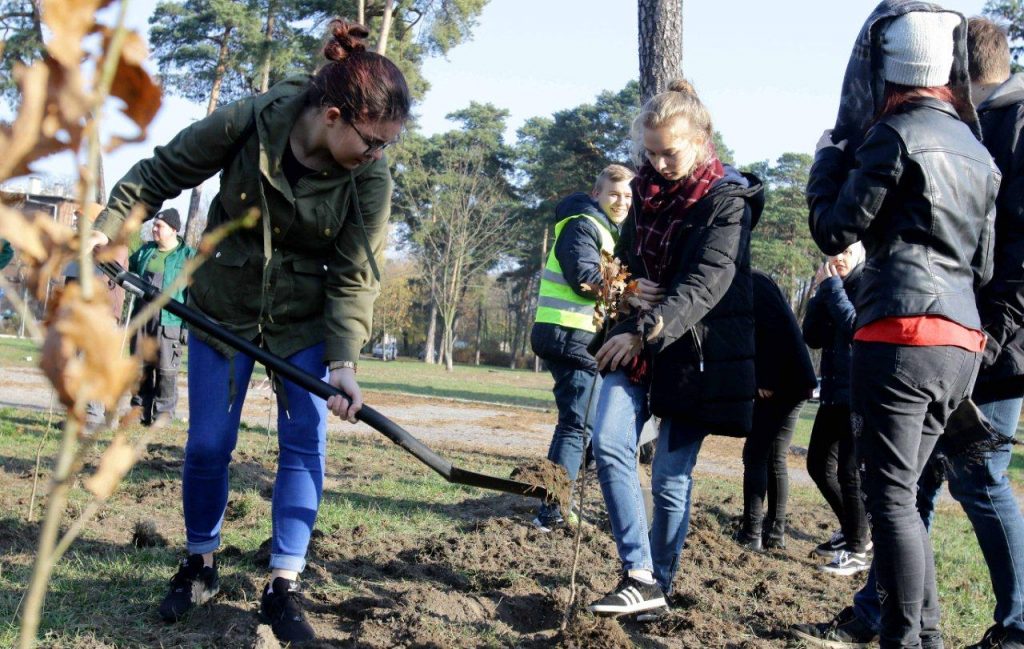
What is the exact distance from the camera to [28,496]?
496 cm

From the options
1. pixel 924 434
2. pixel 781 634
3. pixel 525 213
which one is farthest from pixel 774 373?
pixel 525 213

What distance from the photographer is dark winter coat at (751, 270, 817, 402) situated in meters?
4.85

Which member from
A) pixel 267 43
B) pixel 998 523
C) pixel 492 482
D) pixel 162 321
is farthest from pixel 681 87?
pixel 267 43

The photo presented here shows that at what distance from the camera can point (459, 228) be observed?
42.0m

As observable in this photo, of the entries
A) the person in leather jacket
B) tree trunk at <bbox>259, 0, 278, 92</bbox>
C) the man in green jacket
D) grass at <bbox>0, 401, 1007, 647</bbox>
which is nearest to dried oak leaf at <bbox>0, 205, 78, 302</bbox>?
grass at <bbox>0, 401, 1007, 647</bbox>

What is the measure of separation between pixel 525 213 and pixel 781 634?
44848 millimetres

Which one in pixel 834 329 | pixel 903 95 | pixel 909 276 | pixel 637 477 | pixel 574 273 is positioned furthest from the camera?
pixel 834 329

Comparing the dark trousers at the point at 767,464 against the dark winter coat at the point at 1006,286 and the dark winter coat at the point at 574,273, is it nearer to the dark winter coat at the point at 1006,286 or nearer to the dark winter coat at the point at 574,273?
the dark winter coat at the point at 574,273

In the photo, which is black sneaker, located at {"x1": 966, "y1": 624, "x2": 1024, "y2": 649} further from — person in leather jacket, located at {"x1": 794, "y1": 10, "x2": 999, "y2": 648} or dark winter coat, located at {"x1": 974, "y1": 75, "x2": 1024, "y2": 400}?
dark winter coat, located at {"x1": 974, "y1": 75, "x2": 1024, "y2": 400}

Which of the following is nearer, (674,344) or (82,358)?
(82,358)

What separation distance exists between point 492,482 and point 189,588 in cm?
114

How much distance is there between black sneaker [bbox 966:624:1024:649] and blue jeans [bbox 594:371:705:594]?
1121 mm

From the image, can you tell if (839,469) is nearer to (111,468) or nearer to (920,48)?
(920,48)

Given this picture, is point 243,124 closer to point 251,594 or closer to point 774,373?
point 251,594
